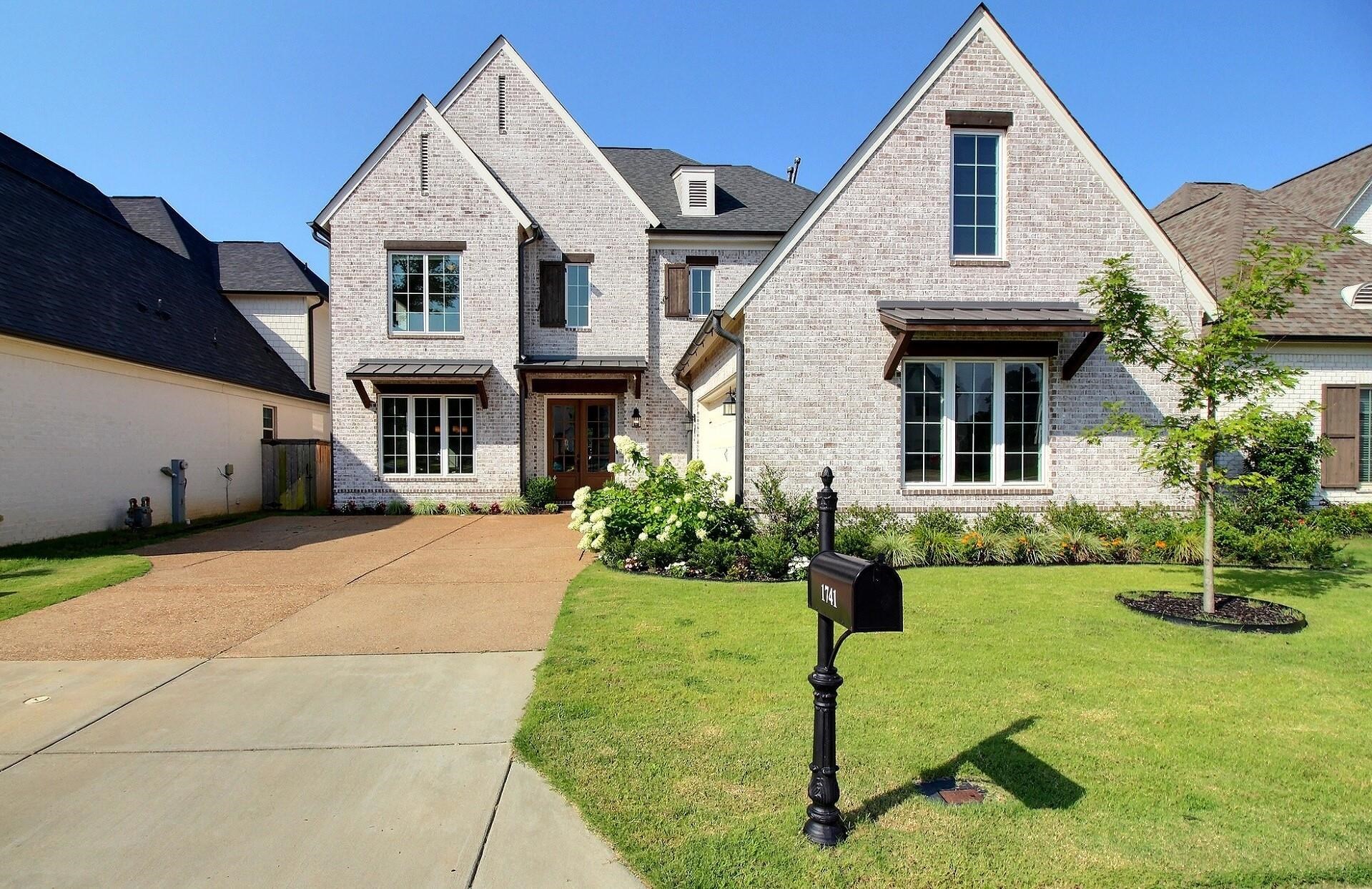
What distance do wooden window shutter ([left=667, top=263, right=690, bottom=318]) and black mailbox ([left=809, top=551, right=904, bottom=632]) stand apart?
15.1 meters

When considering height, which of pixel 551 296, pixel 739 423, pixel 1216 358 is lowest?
pixel 739 423

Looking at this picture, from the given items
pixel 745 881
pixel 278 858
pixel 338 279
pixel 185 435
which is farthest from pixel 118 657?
pixel 338 279

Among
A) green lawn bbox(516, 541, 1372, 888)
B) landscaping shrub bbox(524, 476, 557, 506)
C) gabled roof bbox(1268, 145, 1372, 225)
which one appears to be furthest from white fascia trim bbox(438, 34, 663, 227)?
gabled roof bbox(1268, 145, 1372, 225)

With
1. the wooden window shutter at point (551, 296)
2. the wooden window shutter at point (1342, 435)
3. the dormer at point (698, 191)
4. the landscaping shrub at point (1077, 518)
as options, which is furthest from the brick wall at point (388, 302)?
the wooden window shutter at point (1342, 435)

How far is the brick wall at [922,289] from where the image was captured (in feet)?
33.4

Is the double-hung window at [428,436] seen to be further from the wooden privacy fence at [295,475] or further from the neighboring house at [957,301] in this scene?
the neighboring house at [957,301]

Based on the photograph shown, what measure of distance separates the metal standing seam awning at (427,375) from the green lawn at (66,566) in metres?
4.56

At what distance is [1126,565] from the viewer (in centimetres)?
930

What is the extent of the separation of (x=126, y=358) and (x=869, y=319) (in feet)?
44.5

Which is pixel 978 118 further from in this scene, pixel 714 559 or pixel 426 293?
pixel 426 293

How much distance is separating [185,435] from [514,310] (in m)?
7.61

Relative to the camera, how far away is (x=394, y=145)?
15.7m

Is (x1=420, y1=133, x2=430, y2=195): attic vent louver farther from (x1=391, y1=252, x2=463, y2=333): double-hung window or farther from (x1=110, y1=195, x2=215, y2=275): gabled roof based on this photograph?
(x1=110, y1=195, x2=215, y2=275): gabled roof

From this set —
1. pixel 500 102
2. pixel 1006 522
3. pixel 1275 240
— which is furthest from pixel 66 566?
pixel 1275 240
